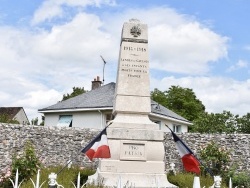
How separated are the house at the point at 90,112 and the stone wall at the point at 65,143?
6.20 meters

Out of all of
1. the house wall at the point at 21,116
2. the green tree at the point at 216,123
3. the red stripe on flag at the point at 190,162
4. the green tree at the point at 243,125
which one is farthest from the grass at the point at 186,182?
the house wall at the point at 21,116

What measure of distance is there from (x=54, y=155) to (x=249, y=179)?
7633 millimetres

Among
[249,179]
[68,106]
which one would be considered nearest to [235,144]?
[249,179]

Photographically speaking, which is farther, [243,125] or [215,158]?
[243,125]

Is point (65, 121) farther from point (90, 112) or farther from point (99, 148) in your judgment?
point (99, 148)

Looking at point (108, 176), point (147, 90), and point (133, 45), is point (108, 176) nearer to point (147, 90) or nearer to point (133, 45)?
point (147, 90)

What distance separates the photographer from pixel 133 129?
34.9 feet

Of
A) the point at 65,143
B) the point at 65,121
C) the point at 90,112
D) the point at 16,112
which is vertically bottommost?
the point at 65,143

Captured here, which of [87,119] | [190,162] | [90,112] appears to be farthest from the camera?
[87,119]

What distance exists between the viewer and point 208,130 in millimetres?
29875

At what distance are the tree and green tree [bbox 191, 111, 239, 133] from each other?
5.58 m

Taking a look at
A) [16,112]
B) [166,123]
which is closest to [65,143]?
[166,123]

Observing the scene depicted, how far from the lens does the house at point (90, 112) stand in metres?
22.9

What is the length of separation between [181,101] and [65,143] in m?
25.9
